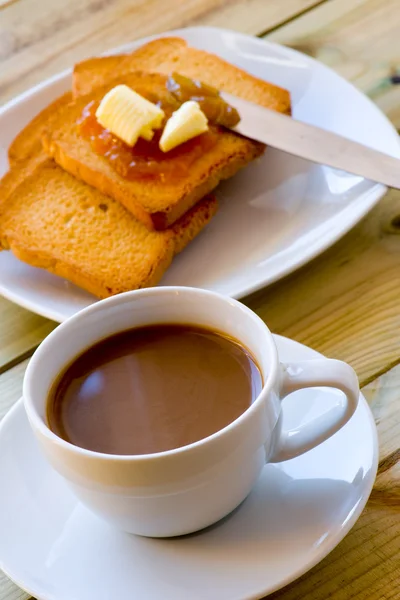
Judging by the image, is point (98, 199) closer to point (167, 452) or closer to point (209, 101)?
point (209, 101)

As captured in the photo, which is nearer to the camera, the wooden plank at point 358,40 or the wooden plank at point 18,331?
the wooden plank at point 18,331

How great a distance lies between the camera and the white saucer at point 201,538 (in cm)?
72

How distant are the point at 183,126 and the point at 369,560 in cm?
75

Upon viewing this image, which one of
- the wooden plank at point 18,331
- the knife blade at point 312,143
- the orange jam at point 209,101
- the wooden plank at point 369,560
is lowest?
the wooden plank at point 369,560

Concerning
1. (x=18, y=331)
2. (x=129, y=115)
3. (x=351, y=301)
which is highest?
(x=129, y=115)

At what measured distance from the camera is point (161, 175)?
4.37 ft

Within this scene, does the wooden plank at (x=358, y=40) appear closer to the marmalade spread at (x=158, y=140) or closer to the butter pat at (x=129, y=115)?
the marmalade spread at (x=158, y=140)

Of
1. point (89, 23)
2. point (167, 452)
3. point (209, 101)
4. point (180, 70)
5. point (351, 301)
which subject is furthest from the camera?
point (89, 23)

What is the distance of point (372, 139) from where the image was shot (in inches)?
54.3

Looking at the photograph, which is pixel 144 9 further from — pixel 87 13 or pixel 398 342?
pixel 398 342

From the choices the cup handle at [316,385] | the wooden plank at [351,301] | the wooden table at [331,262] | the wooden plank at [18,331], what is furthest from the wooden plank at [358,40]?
the cup handle at [316,385]

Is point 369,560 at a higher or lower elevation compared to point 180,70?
lower

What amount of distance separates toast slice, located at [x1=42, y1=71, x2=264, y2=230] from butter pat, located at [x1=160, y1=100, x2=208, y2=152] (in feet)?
0.10

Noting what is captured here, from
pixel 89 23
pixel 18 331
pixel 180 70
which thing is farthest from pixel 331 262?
pixel 89 23
